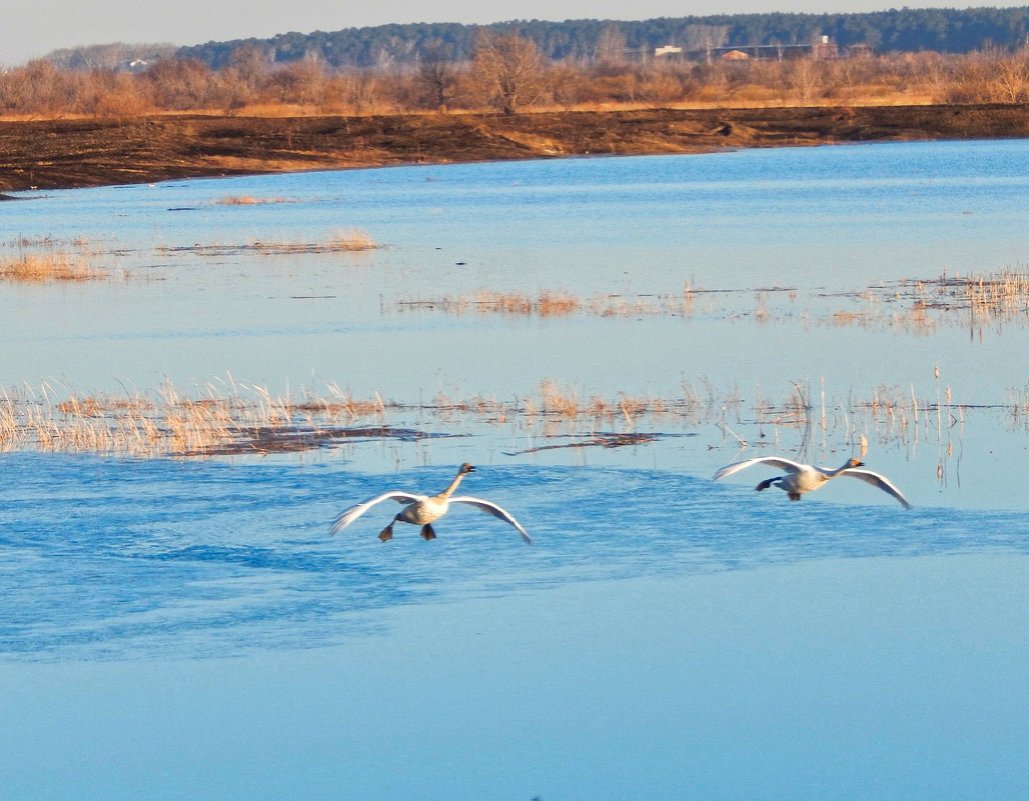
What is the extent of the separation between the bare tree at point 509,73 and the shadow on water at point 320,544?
72.8 m

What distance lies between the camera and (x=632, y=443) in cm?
1262

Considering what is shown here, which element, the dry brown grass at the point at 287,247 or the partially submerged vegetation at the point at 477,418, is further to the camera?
the dry brown grass at the point at 287,247

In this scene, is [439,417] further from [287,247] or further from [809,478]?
[287,247]

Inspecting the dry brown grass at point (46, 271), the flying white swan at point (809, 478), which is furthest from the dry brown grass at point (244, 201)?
the flying white swan at point (809, 478)

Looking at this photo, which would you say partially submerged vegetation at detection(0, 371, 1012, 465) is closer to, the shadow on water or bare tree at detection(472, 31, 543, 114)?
the shadow on water

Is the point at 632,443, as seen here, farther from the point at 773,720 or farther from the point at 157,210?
the point at 157,210

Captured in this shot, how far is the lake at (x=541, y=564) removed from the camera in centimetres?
738

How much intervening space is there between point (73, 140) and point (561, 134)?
744 inches

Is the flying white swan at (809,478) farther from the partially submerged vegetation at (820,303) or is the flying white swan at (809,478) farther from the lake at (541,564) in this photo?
the partially submerged vegetation at (820,303)

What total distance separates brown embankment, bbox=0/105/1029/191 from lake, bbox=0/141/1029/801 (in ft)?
132

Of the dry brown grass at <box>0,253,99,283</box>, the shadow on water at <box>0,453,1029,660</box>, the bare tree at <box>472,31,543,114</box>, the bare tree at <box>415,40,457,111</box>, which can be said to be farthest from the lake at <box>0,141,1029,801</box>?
the bare tree at <box>415,40,457,111</box>

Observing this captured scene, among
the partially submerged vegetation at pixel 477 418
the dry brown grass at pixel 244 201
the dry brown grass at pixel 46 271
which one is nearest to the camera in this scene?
the partially submerged vegetation at pixel 477 418

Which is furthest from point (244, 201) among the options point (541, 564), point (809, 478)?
point (809, 478)

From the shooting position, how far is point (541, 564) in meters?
9.77
